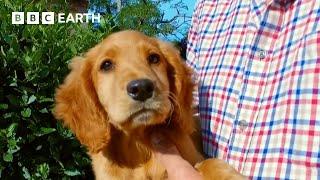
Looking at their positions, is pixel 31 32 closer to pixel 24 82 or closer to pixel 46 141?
pixel 24 82

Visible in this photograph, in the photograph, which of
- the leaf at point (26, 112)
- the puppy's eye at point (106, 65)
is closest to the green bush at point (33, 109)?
the leaf at point (26, 112)

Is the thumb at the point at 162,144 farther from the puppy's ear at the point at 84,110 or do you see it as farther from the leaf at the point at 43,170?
the leaf at the point at 43,170

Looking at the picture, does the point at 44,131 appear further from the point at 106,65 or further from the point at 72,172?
the point at 106,65

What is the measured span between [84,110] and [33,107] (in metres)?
1.06

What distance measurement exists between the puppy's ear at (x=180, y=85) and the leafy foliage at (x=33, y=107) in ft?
3.75

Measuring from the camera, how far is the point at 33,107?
12.4 feet

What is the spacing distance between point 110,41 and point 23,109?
3.71 feet

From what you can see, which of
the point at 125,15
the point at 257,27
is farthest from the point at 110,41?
the point at 125,15

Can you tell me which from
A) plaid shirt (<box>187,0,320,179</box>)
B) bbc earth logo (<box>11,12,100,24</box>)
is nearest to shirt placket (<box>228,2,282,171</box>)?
plaid shirt (<box>187,0,320,179</box>)

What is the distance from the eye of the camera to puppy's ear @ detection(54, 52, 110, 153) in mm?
2729

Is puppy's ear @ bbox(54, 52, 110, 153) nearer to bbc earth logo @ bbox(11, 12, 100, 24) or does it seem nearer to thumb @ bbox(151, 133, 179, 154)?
thumb @ bbox(151, 133, 179, 154)

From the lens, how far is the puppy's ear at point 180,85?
8.55ft

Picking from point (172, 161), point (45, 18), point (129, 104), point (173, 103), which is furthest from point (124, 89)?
point (45, 18)

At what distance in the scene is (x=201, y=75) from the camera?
260 centimetres
